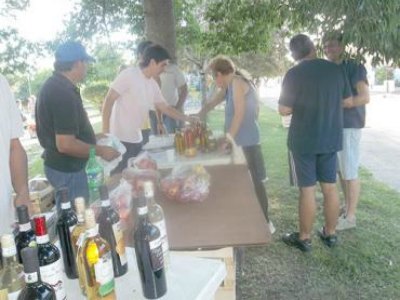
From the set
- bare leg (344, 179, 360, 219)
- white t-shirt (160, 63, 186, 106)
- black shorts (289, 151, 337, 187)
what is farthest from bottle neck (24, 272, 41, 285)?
white t-shirt (160, 63, 186, 106)

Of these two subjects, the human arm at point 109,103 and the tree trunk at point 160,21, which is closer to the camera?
the human arm at point 109,103

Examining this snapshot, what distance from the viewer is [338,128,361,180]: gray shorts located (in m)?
3.50

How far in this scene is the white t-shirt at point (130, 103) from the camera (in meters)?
3.46

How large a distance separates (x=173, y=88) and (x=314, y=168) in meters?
2.99

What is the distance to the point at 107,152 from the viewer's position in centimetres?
276

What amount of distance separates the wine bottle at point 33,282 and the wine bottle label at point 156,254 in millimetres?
304

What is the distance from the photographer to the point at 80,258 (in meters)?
1.22

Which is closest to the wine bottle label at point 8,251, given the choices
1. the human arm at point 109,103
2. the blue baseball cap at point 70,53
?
the blue baseball cap at point 70,53

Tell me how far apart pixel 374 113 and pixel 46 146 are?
12164 mm

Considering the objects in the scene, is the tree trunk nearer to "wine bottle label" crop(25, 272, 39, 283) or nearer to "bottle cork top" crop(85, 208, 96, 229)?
"bottle cork top" crop(85, 208, 96, 229)

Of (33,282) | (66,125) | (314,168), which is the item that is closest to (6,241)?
(33,282)

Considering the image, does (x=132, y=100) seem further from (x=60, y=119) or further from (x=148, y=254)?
(x=148, y=254)

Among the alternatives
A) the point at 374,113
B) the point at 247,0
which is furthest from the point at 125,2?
the point at 374,113

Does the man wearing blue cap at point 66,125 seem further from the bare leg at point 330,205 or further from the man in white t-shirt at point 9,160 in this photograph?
the bare leg at point 330,205
